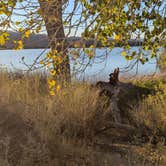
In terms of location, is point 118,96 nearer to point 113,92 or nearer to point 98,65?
point 113,92

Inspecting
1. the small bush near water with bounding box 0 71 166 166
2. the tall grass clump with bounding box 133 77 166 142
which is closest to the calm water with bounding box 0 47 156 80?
the small bush near water with bounding box 0 71 166 166

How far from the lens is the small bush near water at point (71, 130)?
14.9 ft

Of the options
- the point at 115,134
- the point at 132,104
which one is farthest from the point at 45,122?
the point at 132,104

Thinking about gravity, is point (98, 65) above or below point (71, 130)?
above

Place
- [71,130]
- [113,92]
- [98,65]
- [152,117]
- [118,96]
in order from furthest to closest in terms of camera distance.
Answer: [98,65] → [118,96] → [113,92] → [152,117] → [71,130]

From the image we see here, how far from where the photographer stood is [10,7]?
3.03m

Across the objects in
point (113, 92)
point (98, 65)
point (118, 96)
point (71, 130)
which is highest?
point (98, 65)

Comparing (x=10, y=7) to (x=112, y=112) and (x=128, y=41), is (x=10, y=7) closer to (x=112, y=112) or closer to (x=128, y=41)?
(x=128, y=41)

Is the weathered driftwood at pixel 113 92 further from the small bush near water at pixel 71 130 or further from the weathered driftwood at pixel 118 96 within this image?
the small bush near water at pixel 71 130

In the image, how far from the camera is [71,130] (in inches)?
218

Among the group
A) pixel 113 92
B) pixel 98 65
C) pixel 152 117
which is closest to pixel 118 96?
pixel 113 92

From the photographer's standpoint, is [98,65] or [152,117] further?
[98,65]

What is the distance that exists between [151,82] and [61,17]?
657 centimetres

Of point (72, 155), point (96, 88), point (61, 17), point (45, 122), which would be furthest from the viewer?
point (96, 88)
